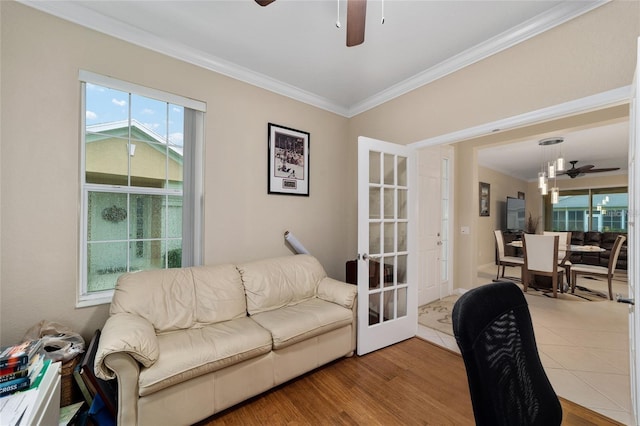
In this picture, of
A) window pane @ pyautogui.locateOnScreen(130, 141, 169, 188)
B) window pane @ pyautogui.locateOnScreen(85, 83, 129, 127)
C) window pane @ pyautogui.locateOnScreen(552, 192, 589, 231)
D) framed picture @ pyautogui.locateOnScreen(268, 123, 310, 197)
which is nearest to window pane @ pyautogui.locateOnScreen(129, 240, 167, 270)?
window pane @ pyautogui.locateOnScreen(130, 141, 169, 188)

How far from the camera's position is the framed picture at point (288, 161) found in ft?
9.47

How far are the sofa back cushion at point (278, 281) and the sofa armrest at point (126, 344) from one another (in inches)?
34.6

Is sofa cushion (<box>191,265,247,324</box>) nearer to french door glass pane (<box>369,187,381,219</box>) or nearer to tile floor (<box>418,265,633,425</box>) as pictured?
french door glass pane (<box>369,187,381,219</box>)

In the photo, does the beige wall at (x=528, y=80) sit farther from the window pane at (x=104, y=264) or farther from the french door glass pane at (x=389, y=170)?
the window pane at (x=104, y=264)

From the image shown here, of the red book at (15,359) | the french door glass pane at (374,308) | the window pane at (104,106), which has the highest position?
the window pane at (104,106)

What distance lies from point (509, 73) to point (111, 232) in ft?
11.9

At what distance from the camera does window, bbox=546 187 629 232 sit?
7098 mm

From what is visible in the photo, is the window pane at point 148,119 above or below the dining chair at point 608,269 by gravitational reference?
above

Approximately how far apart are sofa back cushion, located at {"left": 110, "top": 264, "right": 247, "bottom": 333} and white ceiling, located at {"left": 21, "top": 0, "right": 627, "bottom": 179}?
1981mm

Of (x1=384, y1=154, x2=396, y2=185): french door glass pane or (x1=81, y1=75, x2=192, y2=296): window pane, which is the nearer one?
(x1=81, y1=75, x2=192, y2=296): window pane

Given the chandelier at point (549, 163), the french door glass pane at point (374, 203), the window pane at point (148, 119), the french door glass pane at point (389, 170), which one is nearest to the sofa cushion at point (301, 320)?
the french door glass pane at point (374, 203)

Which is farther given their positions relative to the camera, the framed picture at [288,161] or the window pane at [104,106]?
the framed picture at [288,161]

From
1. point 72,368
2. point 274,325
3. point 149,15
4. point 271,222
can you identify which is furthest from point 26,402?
point 149,15

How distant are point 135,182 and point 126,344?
1.43m
